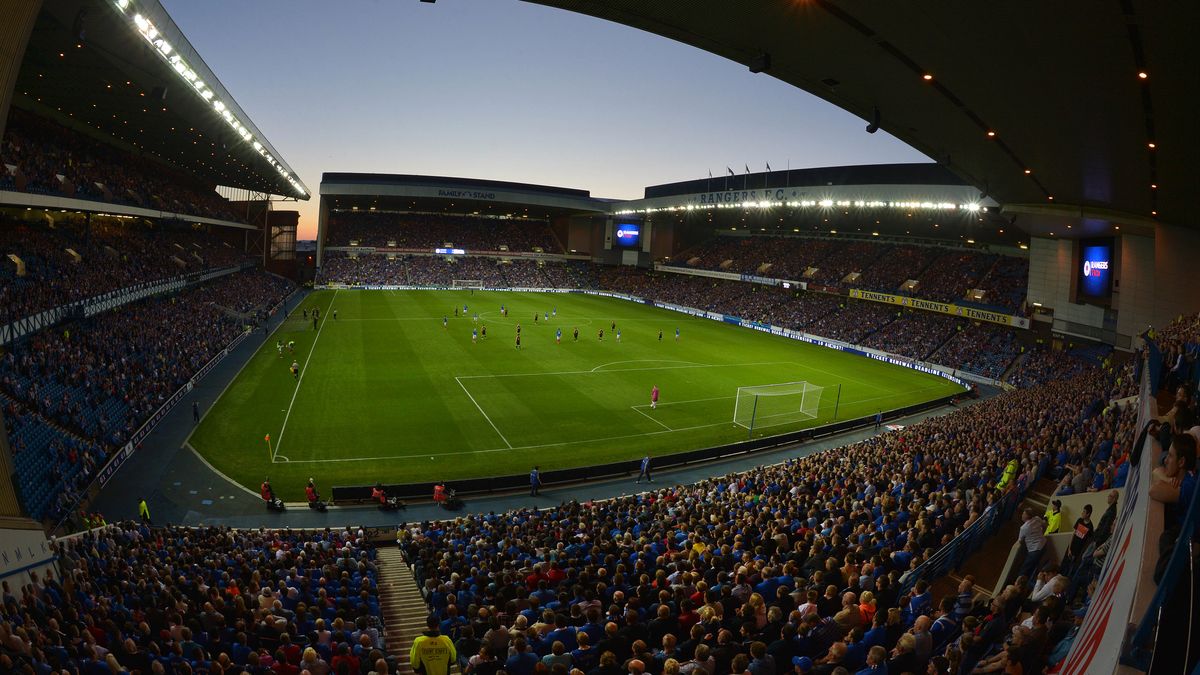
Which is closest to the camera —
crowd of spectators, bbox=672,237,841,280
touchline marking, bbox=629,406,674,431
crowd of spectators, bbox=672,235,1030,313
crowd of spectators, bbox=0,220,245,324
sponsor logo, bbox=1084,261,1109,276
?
crowd of spectators, bbox=0,220,245,324

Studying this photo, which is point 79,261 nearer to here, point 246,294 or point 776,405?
point 246,294

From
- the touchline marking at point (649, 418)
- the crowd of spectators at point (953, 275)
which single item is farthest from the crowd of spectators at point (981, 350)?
the touchline marking at point (649, 418)

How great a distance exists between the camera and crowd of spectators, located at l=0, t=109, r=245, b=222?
24859 mm

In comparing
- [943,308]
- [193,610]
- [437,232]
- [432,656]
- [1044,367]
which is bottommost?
[193,610]

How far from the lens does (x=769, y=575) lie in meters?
9.03

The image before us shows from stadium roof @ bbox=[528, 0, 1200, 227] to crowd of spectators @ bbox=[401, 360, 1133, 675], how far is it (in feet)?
20.6

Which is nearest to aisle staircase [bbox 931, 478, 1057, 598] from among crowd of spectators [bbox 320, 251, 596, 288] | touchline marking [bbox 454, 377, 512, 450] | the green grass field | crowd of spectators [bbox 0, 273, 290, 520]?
the green grass field

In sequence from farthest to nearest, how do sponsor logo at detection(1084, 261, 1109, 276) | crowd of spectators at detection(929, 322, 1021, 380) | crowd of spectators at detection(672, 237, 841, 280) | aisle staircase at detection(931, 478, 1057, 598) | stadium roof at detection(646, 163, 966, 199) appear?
crowd of spectators at detection(672, 237, 841, 280) < stadium roof at detection(646, 163, 966, 199) < crowd of spectators at detection(929, 322, 1021, 380) < sponsor logo at detection(1084, 261, 1109, 276) < aisle staircase at detection(931, 478, 1057, 598)

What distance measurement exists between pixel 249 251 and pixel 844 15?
266 ft

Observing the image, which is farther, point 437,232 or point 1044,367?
point 437,232

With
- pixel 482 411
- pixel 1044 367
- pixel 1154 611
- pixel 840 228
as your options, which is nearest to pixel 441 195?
pixel 840 228

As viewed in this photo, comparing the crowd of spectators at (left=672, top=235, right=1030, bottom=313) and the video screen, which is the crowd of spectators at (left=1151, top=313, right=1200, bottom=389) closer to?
the video screen

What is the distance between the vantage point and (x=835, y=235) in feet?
240

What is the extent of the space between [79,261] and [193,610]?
29664 mm
